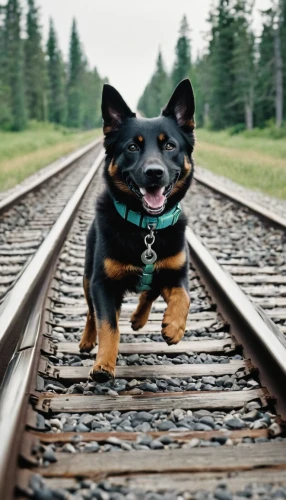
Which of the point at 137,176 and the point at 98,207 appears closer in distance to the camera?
the point at 137,176

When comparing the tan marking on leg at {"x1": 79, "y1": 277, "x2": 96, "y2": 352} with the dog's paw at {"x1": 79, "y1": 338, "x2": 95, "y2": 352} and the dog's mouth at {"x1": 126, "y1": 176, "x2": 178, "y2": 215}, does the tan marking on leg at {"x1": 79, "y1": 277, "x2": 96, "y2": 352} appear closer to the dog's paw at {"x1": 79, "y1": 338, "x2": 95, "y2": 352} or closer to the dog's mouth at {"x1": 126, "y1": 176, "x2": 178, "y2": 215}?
the dog's paw at {"x1": 79, "y1": 338, "x2": 95, "y2": 352}

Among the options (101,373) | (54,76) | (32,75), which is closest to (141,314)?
(101,373)

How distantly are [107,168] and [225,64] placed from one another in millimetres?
49418

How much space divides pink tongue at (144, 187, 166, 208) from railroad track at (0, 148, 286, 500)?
921 mm

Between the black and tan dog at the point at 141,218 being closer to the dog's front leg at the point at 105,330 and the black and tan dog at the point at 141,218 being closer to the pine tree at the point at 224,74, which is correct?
the dog's front leg at the point at 105,330

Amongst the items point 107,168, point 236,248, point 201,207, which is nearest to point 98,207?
point 107,168

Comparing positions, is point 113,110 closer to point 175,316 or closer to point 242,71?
point 175,316

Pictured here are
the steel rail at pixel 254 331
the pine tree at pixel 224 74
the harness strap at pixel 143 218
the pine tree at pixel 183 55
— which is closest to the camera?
the steel rail at pixel 254 331

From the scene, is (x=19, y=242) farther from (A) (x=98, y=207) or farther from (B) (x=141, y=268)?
(B) (x=141, y=268)

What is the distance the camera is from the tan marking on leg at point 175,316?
299 cm

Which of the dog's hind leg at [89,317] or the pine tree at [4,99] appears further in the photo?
the pine tree at [4,99]

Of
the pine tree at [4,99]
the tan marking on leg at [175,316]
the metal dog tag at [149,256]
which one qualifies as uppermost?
the pine tree at [4,99]

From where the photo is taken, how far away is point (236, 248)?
6.45 meters

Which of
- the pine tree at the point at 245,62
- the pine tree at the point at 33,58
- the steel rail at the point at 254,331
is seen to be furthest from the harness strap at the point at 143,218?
the pine tree at the point at 33,58
